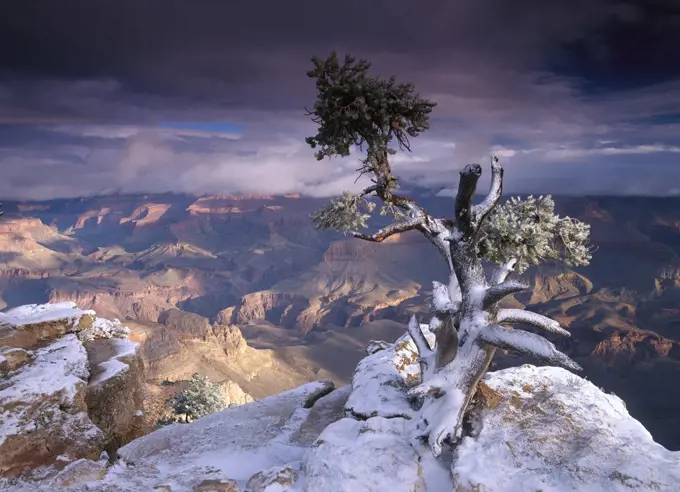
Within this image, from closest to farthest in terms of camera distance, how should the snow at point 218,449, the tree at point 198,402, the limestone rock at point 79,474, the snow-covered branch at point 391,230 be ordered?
the limestone rock at point 79,474, the snow at point 218,449, the snow-covered branch at point 391,230, the tree at point 198,402

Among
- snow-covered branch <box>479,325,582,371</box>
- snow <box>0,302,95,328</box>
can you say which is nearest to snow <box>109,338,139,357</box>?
snow <box>0,302,95,328</box>

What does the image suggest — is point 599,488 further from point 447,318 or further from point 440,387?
point 447,318

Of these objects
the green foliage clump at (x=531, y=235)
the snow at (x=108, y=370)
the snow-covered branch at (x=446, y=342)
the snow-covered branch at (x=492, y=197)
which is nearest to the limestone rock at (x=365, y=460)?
the snow-covered branch at (x=446, y=342)

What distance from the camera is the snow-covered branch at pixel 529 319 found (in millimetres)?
14445

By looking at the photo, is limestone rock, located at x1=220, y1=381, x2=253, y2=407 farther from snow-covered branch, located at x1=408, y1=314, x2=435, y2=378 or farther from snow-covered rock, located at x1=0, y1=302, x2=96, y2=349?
snow-covered branch, located at x1=408, y1=314, x2=435, y2=378

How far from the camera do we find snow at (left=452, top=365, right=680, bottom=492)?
470 inches

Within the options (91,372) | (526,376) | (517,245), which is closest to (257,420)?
(91,372)

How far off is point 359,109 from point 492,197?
18.1 feet

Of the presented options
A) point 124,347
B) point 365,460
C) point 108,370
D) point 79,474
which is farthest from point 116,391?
point 365,460

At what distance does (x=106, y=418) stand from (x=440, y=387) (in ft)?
56.2

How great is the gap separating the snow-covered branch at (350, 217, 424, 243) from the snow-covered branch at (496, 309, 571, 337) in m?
4.55

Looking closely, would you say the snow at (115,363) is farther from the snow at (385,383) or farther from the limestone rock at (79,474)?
the snow at (385,383)

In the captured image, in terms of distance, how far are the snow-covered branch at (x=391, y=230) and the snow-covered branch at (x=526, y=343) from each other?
4395mm

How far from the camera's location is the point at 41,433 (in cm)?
1823
